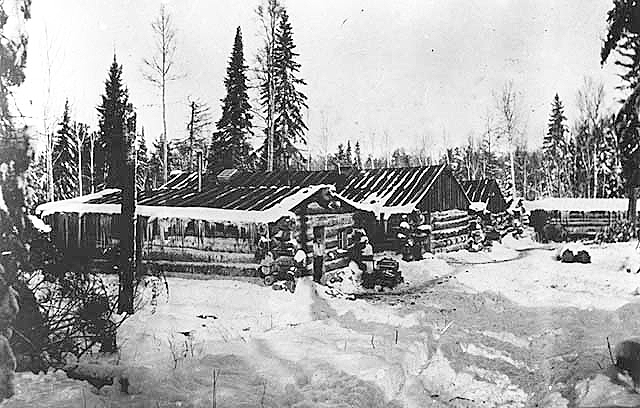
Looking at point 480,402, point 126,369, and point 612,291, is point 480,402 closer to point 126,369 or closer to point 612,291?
point 126,369

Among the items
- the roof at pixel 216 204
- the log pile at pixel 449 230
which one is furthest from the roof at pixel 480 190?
the roof at pixel 216 204

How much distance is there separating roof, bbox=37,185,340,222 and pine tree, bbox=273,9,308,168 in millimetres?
1572

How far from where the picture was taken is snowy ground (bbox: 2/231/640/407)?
5816mm

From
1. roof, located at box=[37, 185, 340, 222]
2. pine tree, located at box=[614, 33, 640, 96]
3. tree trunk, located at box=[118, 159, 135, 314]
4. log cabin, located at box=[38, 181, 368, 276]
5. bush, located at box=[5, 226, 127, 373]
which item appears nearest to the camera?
bush, located at box=[5, 226, 127, 373]

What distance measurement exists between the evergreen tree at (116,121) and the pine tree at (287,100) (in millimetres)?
3208

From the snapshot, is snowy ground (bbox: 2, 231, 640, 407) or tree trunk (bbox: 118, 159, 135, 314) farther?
tree trunk (bbox: 118, 159, 135, 314)

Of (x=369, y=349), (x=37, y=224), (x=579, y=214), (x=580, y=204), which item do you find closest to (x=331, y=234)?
(x=369, y=349)

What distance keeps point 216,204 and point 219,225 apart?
62 cm

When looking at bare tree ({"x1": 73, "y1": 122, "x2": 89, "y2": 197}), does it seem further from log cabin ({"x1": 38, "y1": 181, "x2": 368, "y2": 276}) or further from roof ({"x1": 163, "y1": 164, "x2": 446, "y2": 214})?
roof ({"x1": 163, "y1": 164, "x2": 446, "y2": 214})

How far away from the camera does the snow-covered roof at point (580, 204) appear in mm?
31594

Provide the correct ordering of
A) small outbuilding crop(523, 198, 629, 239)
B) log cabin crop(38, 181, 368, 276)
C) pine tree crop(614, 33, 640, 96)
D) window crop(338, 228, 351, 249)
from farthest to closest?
small outbuilding crop(523, 198, 629, 239) < window crop(338, 228, 351, 249) < log cabin crop(38, 181, 368, 276) < pine tree crop(614, 33, 640, 96)

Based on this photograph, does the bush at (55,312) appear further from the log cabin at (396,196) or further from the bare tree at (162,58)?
the log cabin at (396,196)

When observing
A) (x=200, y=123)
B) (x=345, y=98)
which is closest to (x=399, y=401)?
(x=345, y=98)

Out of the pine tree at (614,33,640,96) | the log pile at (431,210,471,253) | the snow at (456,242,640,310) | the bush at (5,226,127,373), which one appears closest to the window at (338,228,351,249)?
the snow at (456,242,640,310)
